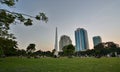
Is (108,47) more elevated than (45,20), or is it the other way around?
(108,47)

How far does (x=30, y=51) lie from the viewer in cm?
10388

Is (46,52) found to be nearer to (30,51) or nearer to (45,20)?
(30,51)

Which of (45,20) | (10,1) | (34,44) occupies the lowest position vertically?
(45,20)

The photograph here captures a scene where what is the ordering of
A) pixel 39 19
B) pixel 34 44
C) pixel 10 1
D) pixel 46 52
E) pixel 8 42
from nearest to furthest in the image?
pixel 39 19 < pixel 10 1 < pixel 8 42 < pixel 34 44 < pixel 46 52

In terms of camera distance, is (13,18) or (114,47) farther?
(114,47)

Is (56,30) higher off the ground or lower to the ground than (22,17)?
higher

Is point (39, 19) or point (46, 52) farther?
point (46, 52)

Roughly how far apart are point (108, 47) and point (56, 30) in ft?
180

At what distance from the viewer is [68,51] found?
8894 centimetres

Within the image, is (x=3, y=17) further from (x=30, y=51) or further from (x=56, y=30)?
(x=30, y=51)

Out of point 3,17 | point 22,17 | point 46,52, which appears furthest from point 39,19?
point 46,52

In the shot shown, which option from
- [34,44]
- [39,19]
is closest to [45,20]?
[39,19]

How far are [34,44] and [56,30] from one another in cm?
2820

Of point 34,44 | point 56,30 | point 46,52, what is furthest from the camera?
point 46,52
